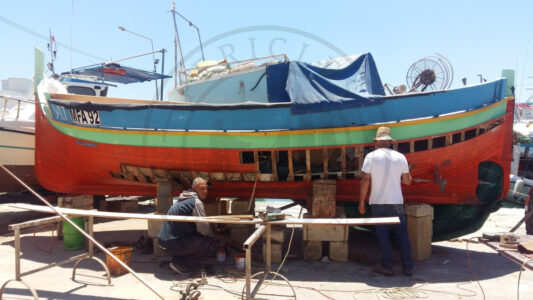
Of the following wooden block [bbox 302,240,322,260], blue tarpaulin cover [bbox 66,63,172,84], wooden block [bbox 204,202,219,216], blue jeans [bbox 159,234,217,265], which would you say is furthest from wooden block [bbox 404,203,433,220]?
blue tarpaulin cover [bbox 66,63,172,84]

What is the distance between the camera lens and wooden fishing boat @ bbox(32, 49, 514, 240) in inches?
187

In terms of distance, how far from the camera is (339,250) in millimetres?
4566

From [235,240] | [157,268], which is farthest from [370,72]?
[157,268]

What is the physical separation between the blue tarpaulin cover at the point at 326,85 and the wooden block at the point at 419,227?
171 cm

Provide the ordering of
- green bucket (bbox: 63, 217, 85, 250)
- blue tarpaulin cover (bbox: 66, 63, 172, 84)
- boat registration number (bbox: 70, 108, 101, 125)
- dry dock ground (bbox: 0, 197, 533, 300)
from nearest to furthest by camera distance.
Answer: dry dock ground (bbox: 0, 197, 533, 300) → green bucket (bbox: 63, 217, 85, 250) → boat registration number (bbox: 70, 108, 101, 125) → blue tarpaulin cover (bbox: 66, 63, 172, 84)

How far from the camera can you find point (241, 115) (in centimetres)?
496

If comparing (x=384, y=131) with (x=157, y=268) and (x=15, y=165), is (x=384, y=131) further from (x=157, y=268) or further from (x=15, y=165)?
(x=15, y=165)

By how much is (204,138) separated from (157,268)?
1923mm

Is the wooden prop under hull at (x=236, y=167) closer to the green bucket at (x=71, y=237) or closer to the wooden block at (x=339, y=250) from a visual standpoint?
the wooden block at (x=339, y=250)

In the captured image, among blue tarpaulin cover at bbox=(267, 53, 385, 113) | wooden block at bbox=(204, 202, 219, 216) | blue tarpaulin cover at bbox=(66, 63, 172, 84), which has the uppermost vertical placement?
blue tarpaulin cover at bbox=(66, 63, 172, 84)

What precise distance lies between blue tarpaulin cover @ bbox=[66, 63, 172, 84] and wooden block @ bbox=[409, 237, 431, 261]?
11919 millimetres

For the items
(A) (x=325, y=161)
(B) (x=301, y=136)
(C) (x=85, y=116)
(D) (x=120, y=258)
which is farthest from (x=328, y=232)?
(C) (x=85, y=116)

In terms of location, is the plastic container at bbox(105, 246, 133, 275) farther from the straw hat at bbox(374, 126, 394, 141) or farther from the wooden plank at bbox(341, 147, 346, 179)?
the straw hat at bbox(374, 126, 394, 141)

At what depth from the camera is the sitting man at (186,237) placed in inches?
152
